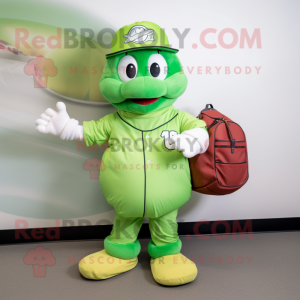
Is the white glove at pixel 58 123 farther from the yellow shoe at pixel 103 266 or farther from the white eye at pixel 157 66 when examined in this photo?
the yellow shoe at pixel 103 266

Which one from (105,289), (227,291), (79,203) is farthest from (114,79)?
(227,291)

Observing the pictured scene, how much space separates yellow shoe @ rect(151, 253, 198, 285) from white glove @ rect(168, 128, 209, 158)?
20.4 inches

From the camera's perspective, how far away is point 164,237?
1.37 m

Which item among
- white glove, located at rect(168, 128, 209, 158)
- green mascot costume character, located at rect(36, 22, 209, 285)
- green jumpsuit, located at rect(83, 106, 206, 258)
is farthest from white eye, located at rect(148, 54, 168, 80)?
white glove, located at rect(168, 128, 209, 158)

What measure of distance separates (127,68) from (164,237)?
847 millimetres

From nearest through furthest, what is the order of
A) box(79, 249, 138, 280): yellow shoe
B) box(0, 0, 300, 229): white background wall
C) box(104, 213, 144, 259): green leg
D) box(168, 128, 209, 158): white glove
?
box(168, 128, 209, 158): white glove
box(79, 249, 138, 280): yellow shoe
box(104, 213, 144, 259): green leg
box(0, 0, 300, 229): white background wall

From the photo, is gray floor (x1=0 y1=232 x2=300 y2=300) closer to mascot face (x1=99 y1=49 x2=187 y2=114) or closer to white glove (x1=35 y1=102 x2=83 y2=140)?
white glove (x1=35 y1=102 x2=83 y2=140)

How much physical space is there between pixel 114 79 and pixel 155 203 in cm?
60

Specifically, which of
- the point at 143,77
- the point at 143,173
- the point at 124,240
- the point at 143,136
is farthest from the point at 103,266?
the point at 143,77

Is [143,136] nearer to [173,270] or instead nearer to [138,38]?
[138,38]

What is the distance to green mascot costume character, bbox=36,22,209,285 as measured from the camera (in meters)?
1.21

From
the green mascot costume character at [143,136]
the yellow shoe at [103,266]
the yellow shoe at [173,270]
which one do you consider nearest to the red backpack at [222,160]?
the green mascot costume character at [143,136]

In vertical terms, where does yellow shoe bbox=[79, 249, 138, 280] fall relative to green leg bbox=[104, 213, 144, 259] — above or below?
below

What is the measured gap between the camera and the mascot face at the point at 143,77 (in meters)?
1.21
